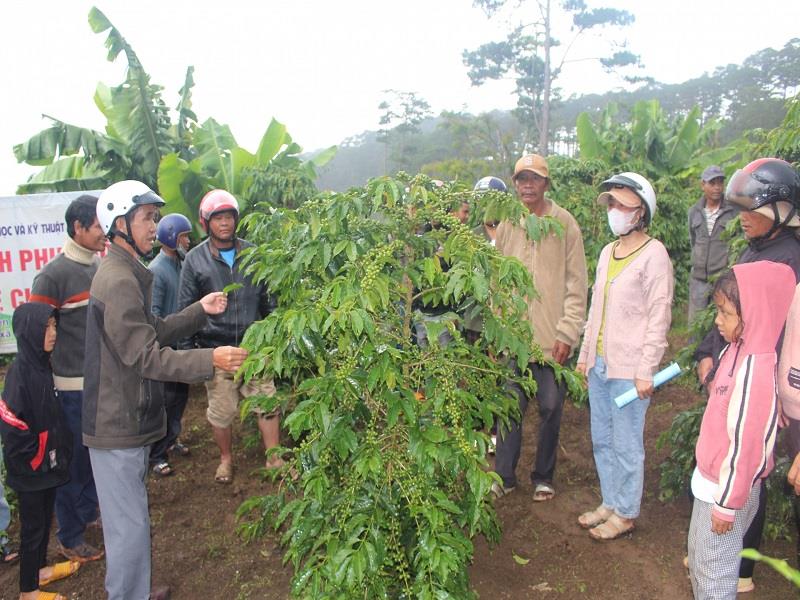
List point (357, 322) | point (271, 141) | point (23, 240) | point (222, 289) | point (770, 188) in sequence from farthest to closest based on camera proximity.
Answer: point (271, 141), point (23, 240), point (222, 289), point (770, 188), point (357, 322)

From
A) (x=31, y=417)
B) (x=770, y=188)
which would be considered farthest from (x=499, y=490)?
(x=31, y=417)

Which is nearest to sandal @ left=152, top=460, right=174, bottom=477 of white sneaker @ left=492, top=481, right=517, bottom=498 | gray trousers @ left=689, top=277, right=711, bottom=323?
white sneaker @ left=492, top=481, right=517, bottom=498

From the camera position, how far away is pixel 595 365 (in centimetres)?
349

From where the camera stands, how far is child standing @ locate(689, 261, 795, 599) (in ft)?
7.00

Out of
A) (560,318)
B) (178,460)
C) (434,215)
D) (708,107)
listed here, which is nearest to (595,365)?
(560,318)

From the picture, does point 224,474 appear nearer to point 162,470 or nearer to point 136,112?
point 162,470

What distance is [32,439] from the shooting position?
118 inches

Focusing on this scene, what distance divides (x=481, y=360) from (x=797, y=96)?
2.56 meters

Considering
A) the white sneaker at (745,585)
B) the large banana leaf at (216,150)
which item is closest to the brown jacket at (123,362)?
the white sneaker at (745,585)

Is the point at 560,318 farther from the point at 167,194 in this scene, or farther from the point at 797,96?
the point at 167,194

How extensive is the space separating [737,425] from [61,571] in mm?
3497

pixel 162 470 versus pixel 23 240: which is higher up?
pixel 23 240

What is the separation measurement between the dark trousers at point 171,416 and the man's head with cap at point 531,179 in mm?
2922

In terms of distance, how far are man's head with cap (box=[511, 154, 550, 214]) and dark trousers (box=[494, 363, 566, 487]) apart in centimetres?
107
